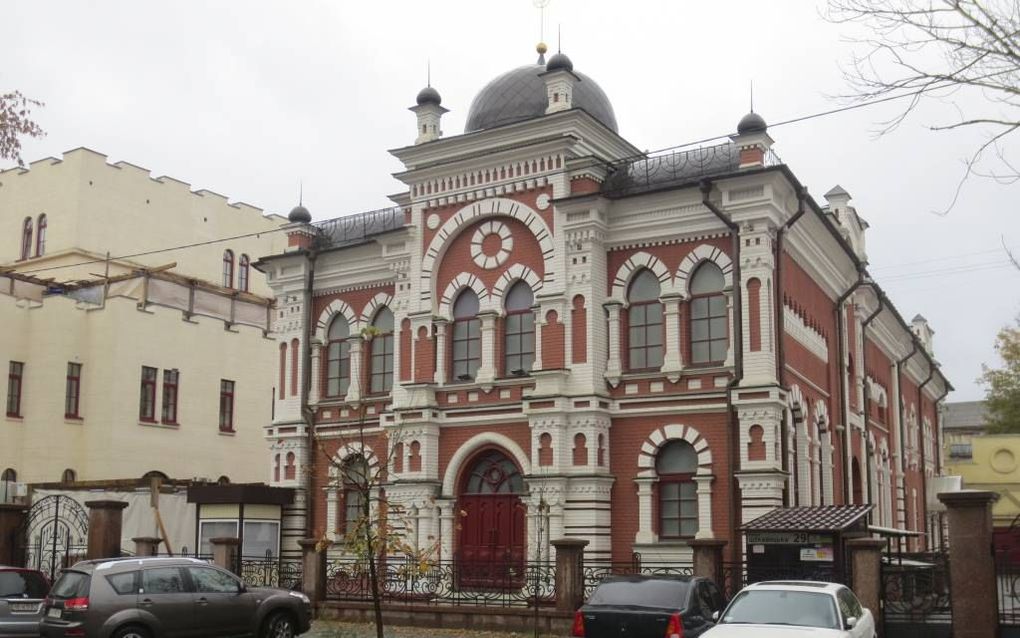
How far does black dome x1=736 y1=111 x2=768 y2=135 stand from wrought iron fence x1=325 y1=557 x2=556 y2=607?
35.2 feet

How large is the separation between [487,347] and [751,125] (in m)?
8.33

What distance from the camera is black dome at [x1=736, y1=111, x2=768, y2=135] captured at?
86.1 ft

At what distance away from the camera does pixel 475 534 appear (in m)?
28.2

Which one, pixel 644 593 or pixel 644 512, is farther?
pixel 644 512

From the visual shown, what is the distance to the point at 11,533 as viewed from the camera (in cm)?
2828

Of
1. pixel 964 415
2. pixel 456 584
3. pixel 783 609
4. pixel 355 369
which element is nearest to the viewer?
pixel 783 609

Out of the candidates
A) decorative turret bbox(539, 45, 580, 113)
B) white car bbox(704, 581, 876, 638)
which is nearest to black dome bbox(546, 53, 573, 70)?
decorative turret bbox(539, 45, 580, 113)

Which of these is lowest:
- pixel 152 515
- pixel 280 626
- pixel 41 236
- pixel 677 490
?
pixel 280 626

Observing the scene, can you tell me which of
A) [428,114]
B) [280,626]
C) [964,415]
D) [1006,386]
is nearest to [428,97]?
[428,114]

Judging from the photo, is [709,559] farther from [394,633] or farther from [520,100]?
[520,100]

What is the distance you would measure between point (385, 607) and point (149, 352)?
21458mm

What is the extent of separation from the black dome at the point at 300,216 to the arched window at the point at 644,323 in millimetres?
11729

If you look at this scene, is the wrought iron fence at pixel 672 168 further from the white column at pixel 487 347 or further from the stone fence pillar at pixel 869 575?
the stone fence pillar at pixel 869 575

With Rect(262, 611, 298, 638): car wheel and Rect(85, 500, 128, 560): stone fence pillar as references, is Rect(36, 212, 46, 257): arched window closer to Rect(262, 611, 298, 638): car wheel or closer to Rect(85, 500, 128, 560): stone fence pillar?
Rect(85, 500, 128, 560): stone fence pillar
